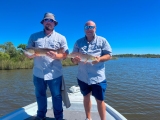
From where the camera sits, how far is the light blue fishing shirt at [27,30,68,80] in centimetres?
318

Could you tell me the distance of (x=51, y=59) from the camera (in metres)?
3.21

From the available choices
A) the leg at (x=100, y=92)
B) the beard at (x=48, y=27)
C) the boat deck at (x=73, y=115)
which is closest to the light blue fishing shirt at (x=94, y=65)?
the leg at (x=100, y=92)

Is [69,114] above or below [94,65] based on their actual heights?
below

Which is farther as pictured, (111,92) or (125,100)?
(111,92)

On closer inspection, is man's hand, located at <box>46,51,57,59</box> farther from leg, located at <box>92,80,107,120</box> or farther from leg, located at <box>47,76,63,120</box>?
leg, located at <box>92,80,107,120</box>

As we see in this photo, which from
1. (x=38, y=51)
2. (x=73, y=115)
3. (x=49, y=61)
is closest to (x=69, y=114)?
(x=73, y=115)

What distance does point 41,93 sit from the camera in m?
3.40

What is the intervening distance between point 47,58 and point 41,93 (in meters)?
0.81

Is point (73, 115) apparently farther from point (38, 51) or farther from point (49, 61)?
point (38, 51)

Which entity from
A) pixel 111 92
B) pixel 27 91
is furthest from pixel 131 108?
pixel 27 91

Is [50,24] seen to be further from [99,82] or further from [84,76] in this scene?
[99,82]

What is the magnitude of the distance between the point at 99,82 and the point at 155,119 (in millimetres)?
5236

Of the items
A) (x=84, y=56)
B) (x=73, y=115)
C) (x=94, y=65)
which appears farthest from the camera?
(x=73, y=115)

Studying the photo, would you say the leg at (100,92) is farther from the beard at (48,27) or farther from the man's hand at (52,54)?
the beard at (48,27)
